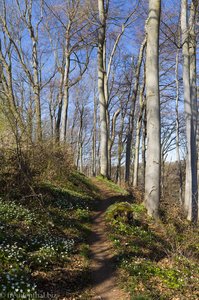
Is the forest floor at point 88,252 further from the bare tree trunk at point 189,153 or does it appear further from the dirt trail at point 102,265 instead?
the bare tree trunk at point 189,153

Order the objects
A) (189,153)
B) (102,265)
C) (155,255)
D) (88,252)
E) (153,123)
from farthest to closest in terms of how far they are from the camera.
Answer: (189,153) → (153,123) → (155,255) → (88,252) → (102,265)

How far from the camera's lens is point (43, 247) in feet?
19.2

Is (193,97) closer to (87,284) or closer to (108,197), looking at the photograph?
(108,197)

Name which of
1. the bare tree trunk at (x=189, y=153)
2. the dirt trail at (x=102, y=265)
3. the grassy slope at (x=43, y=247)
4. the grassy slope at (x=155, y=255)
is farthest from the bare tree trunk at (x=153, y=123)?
the bare tree trunk at (x=189, y=153)

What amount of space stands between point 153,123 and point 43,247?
547 centimetres

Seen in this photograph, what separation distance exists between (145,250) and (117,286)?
181cm

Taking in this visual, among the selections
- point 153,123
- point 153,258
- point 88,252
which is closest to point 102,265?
point 88,252

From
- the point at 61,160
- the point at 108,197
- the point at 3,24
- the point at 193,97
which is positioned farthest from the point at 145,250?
the point at 3,24

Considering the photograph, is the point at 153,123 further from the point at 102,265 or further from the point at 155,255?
the point at 102,265

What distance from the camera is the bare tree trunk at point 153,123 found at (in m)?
9.36

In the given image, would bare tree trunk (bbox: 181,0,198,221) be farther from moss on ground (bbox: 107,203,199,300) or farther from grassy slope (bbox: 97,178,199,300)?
moss on ground (bbox: 107,203,199,300)

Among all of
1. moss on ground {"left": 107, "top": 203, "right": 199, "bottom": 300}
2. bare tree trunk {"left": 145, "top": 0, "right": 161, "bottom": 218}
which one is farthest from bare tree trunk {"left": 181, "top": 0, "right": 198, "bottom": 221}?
bare tree trunk {"left": 145, "top": 0, "right": 161, "bottom": 218}

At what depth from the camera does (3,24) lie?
19.0 metres

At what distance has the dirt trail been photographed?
5176mm
